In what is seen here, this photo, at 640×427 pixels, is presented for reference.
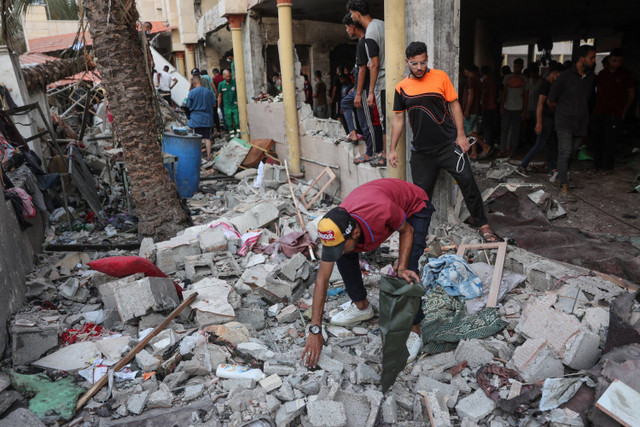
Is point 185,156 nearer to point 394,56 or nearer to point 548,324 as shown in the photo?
point 394,56

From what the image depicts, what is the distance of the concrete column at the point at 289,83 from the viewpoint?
831cm

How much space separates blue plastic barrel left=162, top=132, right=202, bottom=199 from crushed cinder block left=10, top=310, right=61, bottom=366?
4474 mm

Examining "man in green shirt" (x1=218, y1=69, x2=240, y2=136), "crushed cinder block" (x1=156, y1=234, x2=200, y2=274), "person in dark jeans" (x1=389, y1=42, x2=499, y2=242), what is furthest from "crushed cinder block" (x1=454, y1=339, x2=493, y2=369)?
"man in green shirt" (x1=218, y1=69, x2=240, y2=136)

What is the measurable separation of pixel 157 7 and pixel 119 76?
22.6 metres

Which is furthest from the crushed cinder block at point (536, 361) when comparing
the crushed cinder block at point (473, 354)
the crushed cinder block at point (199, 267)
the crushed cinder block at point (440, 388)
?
the crushed cinder block at point (199, 267)

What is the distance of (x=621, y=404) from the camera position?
239cm

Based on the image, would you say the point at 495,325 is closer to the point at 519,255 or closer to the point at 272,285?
the point at 519,255

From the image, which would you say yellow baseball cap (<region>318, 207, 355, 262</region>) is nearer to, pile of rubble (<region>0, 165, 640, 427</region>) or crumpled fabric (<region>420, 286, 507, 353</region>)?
pile of rubble (<region>0, 165, 640, 427</region>)

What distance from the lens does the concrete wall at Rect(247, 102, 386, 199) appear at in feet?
22.5

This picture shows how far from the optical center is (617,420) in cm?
236

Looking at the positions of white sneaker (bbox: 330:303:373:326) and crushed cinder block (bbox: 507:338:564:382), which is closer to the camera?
crushed cinder block (bbox: 507:338:564:382)

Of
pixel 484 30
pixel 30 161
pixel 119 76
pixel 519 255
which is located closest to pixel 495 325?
pixel 519 255

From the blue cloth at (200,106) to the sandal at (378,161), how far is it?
5689mm

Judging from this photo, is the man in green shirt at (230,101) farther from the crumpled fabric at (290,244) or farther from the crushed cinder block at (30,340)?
the crushed cinder block at (30,340)
